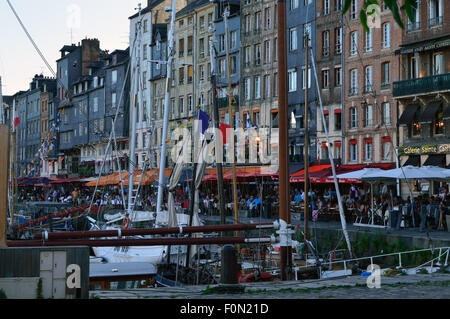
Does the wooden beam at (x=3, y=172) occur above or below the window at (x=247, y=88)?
below

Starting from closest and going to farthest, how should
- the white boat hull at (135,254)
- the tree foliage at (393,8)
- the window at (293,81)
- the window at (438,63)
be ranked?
the tree foliage at (393,8) → the white boat hull at (135,254) → the window at (438,63) → the window at (293,81)

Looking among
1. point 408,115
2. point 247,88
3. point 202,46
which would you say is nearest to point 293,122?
point 247,88

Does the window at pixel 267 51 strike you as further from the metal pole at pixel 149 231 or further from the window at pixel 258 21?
the metal pole at pixel 149 231

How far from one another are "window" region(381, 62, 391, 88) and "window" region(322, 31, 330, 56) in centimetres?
581

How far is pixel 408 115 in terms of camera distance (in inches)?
1766

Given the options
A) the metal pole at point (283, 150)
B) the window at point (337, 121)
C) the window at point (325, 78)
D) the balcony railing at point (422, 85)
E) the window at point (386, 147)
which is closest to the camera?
the metal pole at point (283, 150)

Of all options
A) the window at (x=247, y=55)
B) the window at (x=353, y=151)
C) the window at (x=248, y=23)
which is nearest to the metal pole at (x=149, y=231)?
the window at (x=353, y=151)

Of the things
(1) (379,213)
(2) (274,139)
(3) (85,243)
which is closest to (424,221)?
(1) (379,213)

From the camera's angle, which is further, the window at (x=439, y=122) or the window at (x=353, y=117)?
the window at (x=353, y=117)

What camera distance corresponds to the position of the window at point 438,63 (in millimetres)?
43978

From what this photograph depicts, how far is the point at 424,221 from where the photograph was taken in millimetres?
29828

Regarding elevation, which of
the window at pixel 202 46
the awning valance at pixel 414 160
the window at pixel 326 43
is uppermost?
the window at pixel 202 46

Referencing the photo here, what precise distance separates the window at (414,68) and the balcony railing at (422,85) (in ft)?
2.96
